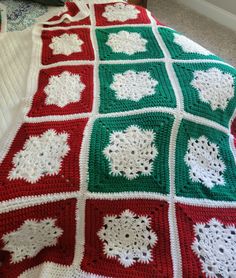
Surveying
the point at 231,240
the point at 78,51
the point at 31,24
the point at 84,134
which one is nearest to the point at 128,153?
the point at 84,134

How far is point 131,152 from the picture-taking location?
3.01ft

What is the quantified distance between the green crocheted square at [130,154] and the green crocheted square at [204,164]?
1.9 inches

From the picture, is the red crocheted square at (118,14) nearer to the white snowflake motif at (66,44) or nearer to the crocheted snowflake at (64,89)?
the white snowflake motif at (66,44)

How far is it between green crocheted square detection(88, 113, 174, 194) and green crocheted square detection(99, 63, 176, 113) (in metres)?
0.05

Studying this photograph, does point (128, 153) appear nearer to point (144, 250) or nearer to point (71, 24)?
point (144, 250)

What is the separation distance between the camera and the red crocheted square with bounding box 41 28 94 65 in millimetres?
1194

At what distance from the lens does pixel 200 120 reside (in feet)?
3.27

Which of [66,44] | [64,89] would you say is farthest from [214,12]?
[64,89]

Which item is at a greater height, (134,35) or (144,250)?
(134,35)

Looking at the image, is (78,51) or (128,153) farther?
(78,51)

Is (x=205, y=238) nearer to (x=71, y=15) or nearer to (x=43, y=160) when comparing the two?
(x=43, y=160)

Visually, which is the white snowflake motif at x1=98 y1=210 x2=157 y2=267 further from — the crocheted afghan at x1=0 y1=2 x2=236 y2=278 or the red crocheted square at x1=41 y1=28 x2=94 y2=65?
the red crocheted square at x1=41 y1=28 x2=94 y2=65

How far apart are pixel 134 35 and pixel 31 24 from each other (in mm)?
467

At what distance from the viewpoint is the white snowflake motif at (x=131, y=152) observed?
2.92ft
